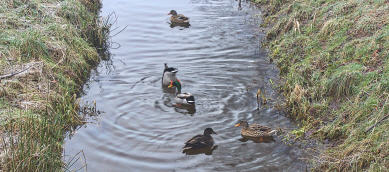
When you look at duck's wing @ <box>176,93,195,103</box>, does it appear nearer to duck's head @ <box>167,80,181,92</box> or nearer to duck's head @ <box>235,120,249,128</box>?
duck's head @ <box>167,80,181,92</box>

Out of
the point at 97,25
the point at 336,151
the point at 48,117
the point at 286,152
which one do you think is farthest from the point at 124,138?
the point at 97,25

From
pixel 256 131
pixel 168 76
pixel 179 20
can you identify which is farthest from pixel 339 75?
pixel 179 20

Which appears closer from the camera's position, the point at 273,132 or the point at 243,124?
the point at 273,132

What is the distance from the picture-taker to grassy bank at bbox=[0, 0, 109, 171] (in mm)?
6684

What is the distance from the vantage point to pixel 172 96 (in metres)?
11.0

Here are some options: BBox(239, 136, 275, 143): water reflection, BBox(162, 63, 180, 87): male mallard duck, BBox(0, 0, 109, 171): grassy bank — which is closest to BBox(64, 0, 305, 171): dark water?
BBox(239, 136, 275, 143): water reflection

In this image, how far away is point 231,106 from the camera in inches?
389

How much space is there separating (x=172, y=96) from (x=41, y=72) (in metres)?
3.22

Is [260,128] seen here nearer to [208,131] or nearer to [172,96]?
[208,131]

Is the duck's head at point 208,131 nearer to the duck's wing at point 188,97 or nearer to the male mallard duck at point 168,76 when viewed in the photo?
the duck's wing at point 188,97

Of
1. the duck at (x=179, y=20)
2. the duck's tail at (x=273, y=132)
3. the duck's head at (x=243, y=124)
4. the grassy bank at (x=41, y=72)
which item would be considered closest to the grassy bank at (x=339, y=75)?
the duck's tail at (x=273, y=132)

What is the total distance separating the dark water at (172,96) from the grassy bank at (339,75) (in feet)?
1.98

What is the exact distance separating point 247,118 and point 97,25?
22.0ft

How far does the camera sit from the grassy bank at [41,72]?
668 cm
